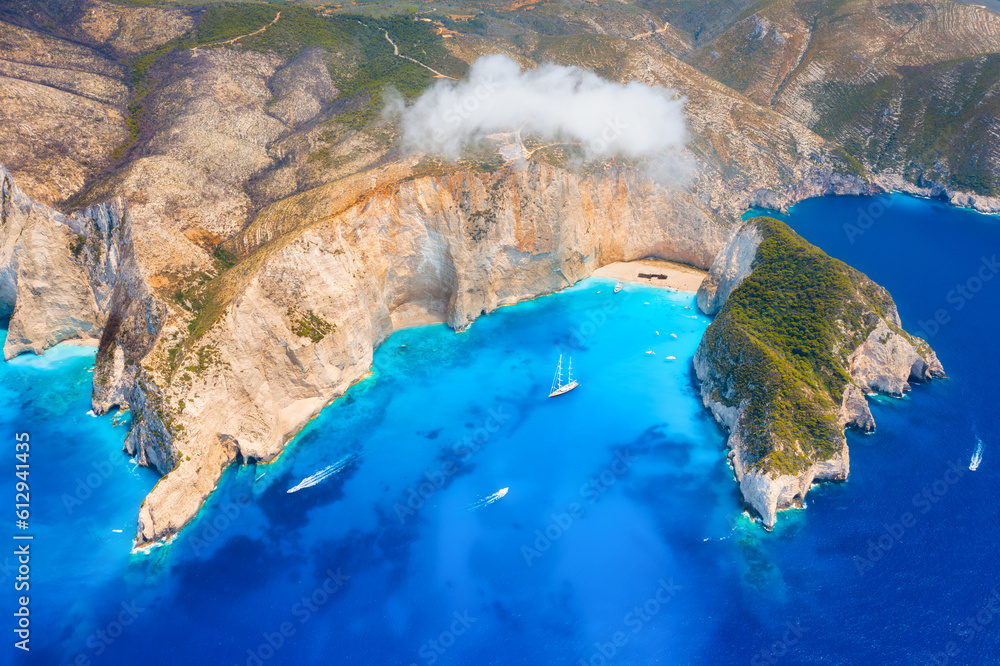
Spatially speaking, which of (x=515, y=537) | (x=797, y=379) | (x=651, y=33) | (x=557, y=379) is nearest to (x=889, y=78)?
(x=651, y=33)

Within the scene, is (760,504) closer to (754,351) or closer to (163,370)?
(754,351)

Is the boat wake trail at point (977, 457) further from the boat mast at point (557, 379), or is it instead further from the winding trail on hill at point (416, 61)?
the winding trail on hill at point (416, 61)

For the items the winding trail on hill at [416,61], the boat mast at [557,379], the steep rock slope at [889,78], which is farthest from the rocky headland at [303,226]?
the boat mast at [557,379]

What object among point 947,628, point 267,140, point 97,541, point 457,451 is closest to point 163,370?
point 97,541

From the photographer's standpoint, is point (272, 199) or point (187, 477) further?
point (272, 199)

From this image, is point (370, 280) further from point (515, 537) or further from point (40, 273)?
point (40, 273)
